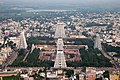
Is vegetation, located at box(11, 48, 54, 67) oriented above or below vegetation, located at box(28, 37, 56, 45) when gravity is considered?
above

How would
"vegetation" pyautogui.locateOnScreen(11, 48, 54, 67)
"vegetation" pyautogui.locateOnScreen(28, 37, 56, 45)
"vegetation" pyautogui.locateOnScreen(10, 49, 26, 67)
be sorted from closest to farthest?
1. "vegetation" pyautogui.locateOnScreen(11, 48, 54, 67)
2. "vegetation" pyautogui.locateOnScreen(10, 49, 26, 67)
3. "vegetation" pyautogui.locateOnScreen(28, 37, 56, 45)

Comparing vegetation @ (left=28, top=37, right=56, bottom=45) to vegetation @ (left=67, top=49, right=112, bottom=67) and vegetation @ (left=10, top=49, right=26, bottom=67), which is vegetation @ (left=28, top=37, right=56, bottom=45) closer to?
vegetation @ (left=10, top=49, right=26, bottom=67)

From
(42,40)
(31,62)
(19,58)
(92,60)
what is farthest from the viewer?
(42,40)

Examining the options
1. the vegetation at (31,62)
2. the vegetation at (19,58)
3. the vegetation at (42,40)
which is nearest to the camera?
the vegetation at (31,62)

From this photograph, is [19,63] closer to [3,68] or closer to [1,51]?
[3,68]

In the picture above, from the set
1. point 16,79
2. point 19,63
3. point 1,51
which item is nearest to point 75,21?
point 1,51

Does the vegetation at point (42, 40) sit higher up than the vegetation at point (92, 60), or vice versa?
the vegetation at point (92, 60)

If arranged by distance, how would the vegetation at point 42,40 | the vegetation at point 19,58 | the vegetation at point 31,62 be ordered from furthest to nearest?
the vegetation at point 42,40
the vegetation at point 19,58
the vegetation at point 31,62

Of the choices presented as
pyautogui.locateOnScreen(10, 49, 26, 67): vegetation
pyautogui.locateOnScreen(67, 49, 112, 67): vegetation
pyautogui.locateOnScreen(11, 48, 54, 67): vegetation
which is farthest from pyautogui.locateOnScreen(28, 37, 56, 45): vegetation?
pyautogui.locateOnScreen(11, 48, 54, 67): vegetation

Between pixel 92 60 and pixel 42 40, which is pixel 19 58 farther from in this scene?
pixel 42 40

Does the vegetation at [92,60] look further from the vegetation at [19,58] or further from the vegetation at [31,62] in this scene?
the vegetation at [19,58]

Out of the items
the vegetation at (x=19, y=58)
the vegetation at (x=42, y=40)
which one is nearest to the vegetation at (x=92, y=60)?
the vegetation at (x=19, y=58)

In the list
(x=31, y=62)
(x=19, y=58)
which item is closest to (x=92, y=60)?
(x=31, y=62)
